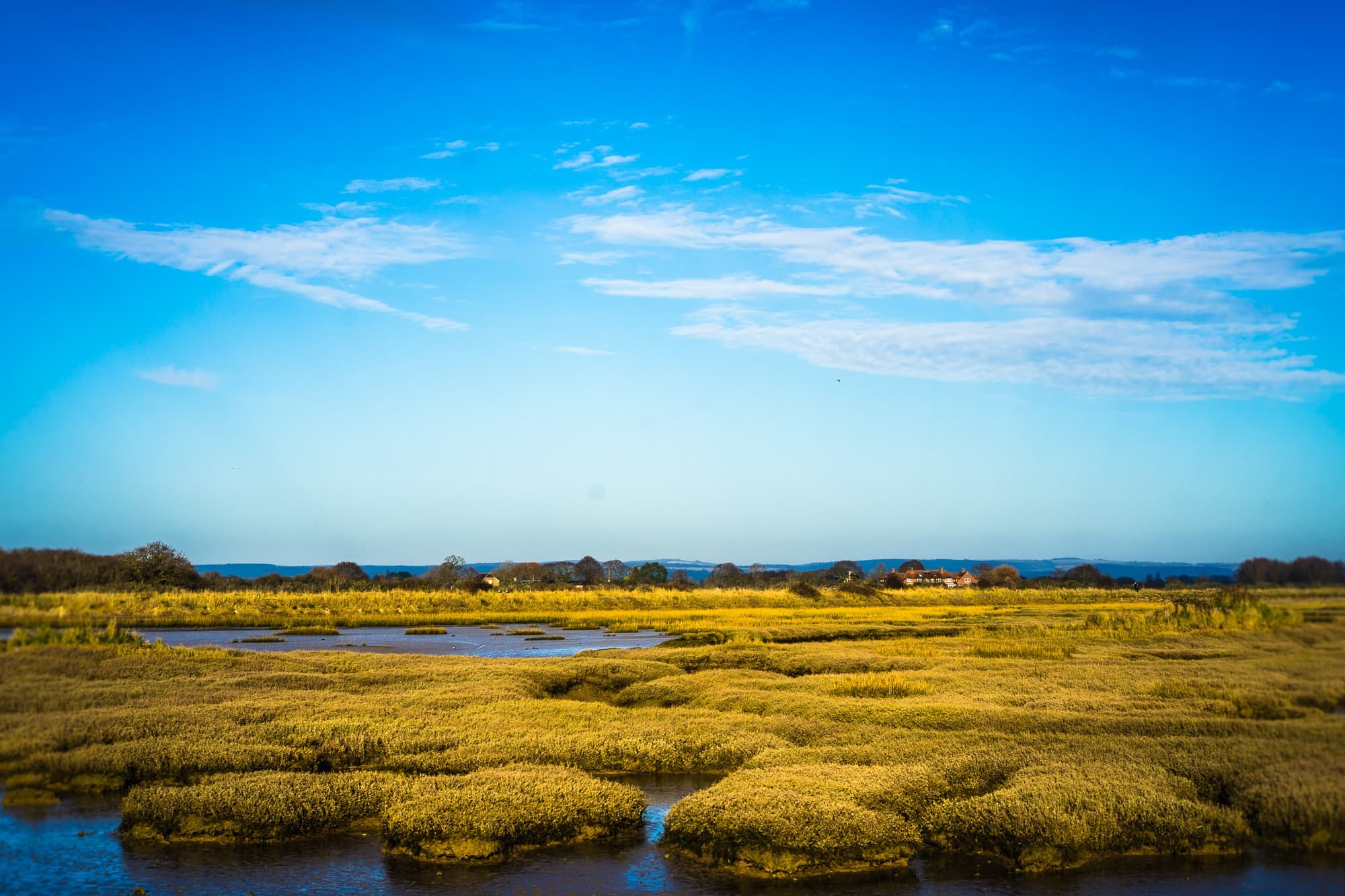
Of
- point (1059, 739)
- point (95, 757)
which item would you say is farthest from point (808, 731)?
point (95, 757)

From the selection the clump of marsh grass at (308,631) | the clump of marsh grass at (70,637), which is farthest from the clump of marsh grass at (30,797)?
the clump of marsh grass at (308,631)

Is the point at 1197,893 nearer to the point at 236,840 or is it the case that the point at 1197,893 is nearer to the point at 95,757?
the point at 236,840

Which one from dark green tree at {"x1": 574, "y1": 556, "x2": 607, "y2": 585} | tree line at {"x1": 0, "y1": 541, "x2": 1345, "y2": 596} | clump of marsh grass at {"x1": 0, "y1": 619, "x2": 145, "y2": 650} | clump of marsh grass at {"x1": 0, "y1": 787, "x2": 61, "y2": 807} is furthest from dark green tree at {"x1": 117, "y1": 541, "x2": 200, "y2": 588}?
dark green tree at {"x1": 574, "y1": 556, "x2": 607, "y2": 585}

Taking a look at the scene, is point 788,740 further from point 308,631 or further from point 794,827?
point 308,631

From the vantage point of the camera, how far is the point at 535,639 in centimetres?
4669

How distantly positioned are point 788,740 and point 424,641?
3159 centimetres

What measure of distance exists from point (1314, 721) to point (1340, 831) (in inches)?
84.0

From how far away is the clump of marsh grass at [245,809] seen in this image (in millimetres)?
12641

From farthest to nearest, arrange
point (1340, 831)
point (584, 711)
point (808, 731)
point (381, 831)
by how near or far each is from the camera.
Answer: point (584, 711), point (808, 731), point (381, 831), point (1340, 831)

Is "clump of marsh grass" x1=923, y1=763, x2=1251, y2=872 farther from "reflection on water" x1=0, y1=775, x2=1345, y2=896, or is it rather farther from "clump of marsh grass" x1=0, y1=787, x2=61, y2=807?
"clump of marsh grass" x1=0, y1=787, x2=61, y2=807

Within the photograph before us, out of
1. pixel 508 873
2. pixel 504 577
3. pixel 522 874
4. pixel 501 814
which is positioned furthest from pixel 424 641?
pixel 504 577

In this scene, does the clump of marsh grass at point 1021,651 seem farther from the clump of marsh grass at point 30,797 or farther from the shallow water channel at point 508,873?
the clump of marsh grass at point 30,797

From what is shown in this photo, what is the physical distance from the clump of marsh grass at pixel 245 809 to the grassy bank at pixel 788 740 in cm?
5

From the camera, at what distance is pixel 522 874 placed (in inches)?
451
